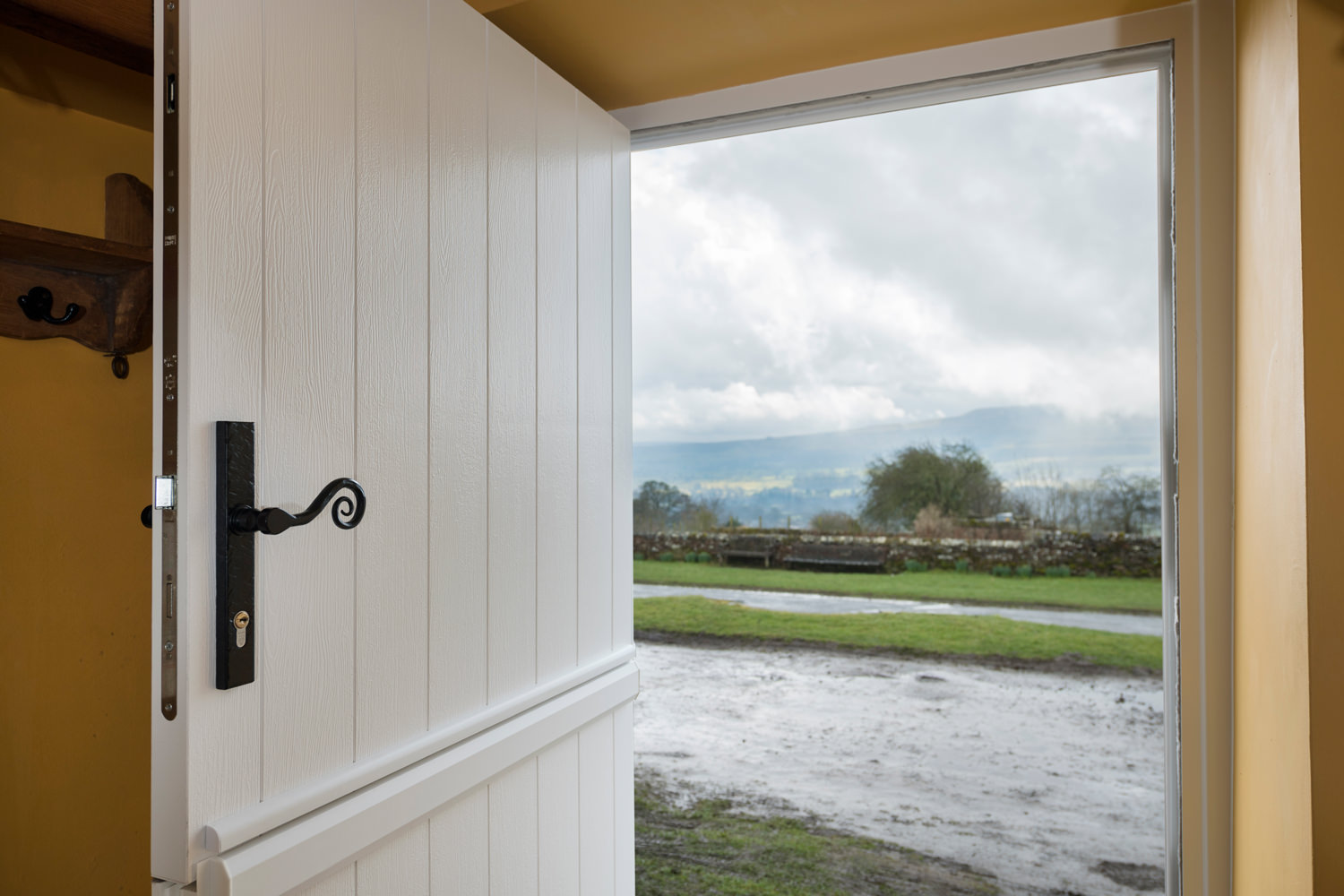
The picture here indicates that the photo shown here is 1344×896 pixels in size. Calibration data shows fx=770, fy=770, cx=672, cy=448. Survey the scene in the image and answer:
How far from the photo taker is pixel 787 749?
477 cm

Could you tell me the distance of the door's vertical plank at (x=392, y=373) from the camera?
101cm

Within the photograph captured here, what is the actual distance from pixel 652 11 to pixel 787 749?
4.34 meters

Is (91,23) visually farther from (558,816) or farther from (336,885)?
(558,816)

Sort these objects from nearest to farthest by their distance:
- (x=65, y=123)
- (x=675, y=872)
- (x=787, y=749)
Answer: (x=65, y=123) < (x=675, y=872) < (x=787, y=749)

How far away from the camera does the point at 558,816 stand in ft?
4.68

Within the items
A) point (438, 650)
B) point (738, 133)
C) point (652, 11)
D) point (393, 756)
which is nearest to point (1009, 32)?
point (738, 133)

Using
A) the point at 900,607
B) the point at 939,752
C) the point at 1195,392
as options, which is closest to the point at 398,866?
the point at 1195,392

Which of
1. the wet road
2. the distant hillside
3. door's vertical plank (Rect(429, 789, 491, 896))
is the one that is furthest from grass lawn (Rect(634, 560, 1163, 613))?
door's vertical plank (Rect(429, 789, 491, 896))

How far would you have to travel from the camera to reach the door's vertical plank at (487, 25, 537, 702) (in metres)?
1.27

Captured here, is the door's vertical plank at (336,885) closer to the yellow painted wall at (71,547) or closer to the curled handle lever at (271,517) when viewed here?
the curled handle lever at (271,517)

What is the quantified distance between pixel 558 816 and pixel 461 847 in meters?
0.30

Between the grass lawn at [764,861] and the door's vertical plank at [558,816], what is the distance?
1.53 metres

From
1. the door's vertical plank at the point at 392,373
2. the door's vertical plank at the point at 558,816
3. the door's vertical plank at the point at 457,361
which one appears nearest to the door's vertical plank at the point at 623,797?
the door's vertical plank at the point at 558,816

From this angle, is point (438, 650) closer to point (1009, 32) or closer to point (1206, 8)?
point (1009, 32)
